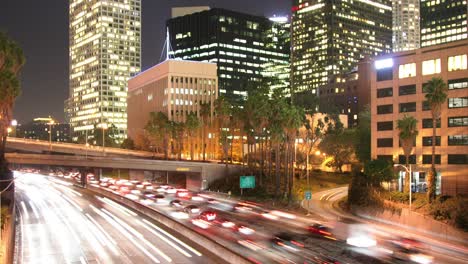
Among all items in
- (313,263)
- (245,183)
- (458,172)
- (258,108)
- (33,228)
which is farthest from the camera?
(258,108)

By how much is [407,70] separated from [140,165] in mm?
58953

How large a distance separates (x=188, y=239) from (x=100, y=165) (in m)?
60.0

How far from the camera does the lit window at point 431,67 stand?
300 feet

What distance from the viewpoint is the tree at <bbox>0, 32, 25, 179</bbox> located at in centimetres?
8069

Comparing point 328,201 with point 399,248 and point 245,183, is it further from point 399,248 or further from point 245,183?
point 399,248

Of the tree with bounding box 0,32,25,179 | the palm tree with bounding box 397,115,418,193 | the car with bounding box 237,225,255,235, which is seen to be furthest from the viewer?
the palm tree with bounding box 397,115,418,193

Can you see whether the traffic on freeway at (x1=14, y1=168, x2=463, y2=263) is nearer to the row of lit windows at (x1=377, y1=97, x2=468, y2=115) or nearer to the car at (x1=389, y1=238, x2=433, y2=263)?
the car at (x1=389, y1=238, x2=433, y2=263)

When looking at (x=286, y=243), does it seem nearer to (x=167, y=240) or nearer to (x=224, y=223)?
(x=167, y=240)

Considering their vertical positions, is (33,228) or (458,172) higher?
(458,172)

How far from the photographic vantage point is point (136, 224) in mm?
67312

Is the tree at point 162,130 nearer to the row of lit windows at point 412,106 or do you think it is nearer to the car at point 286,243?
the row of lit windows at point 412,106

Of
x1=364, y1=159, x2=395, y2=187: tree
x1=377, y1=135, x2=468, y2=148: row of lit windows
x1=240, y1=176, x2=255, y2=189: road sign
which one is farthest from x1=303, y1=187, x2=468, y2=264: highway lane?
x1=377, y1=135, x2=468, y2=148: row of lit windows

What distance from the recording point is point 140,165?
11406 cm

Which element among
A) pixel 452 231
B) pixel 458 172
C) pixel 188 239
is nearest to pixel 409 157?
pixel 458 172
